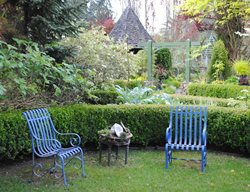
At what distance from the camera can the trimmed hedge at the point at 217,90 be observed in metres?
8.80

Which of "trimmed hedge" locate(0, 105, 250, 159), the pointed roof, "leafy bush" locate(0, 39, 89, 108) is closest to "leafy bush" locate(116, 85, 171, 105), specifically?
"trimmed hedge" locate(0, 105, 250, 159)

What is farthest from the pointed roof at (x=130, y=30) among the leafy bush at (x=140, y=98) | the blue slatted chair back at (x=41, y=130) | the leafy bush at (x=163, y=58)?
the blue slatted chair back at (x=41, y=130)

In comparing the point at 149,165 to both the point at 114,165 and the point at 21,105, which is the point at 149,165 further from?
the point at 21,105

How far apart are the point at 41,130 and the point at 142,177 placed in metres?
1.56

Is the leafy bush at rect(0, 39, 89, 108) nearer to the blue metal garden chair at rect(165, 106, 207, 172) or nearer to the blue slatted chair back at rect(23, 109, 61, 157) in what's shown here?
the blue slatted chair back at rect(23, 109, 61, 157)

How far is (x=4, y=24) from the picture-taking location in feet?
18.8

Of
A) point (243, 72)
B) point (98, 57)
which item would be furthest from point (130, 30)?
point (98, 57)

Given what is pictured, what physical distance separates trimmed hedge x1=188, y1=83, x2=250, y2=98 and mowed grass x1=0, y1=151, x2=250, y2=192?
157 inches

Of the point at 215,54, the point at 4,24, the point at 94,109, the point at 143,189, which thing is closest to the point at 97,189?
the point at 143,189

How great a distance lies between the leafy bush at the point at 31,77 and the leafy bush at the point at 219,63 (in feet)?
23.4

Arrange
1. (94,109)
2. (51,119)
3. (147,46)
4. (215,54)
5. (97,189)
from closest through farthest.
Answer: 1. (97,189)
2. (51,119)
3. (94,109)
4. (215,54)
5. (147,46)

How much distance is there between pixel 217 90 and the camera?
31.0 feet

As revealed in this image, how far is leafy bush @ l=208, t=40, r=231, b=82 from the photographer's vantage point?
11.5m

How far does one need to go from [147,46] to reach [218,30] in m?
3.69
